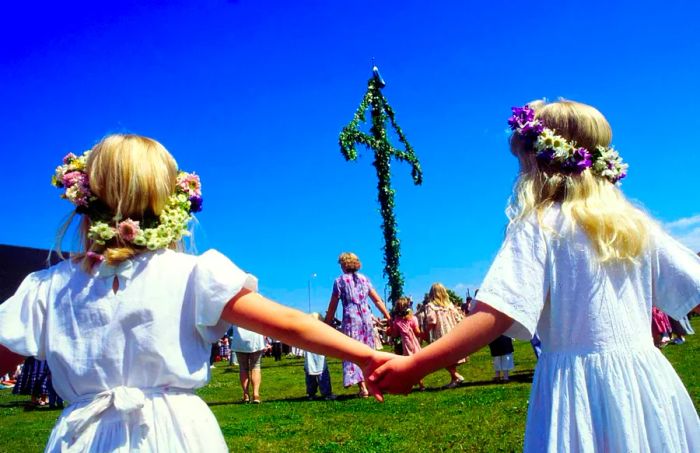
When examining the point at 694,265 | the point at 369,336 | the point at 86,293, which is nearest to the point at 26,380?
the point at 369,336

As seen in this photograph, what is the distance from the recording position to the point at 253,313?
234cm

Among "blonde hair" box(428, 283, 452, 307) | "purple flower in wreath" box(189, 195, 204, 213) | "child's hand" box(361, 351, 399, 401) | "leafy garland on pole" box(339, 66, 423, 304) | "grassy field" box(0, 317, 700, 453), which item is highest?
"leafy garland on pole" box(339, 66, 423, 304)

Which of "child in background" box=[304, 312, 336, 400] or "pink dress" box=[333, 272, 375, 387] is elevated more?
"pink dress" box=[333, 272, 375, 387]

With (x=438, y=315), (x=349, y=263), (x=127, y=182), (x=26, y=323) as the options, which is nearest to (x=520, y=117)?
(x=127, y=182)

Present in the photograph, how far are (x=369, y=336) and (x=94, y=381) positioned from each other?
8266mm

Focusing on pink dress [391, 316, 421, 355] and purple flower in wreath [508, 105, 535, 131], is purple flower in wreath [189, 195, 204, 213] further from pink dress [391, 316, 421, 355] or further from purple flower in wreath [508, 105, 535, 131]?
pink dress [391, 316, 421, 355]

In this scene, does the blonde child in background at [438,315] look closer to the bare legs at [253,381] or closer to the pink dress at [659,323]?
the bare legs at [253,381]

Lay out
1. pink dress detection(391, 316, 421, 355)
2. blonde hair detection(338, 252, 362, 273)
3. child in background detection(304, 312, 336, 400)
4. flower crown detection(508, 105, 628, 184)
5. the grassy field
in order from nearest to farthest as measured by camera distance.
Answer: flower crown detection(508, 105, 628, 184), the grassy field, blonde hair detection(338, 252, 362, 273), child in background detection(304, 312, 336, 400), pink dress detection(391, 316, 421, 355)

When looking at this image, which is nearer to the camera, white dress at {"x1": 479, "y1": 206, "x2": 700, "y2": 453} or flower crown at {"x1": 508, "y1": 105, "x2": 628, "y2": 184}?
white dress at {"x1": 479, "y1": 206, "x2": 700, "y2": 453}

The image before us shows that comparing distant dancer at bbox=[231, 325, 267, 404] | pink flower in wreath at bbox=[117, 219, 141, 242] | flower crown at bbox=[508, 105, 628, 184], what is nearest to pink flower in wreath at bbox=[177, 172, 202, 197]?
pink flower in wreath at bbox=[117, 219, 141, 242]

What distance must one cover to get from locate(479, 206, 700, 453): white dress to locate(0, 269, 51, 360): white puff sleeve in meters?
1.61

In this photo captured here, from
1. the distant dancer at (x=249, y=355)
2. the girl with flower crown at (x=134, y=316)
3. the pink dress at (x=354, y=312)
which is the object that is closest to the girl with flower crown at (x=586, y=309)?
the girl with flower crown at (x=134, y=316)

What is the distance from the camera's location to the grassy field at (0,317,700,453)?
19.8ft

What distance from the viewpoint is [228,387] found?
15789mm
